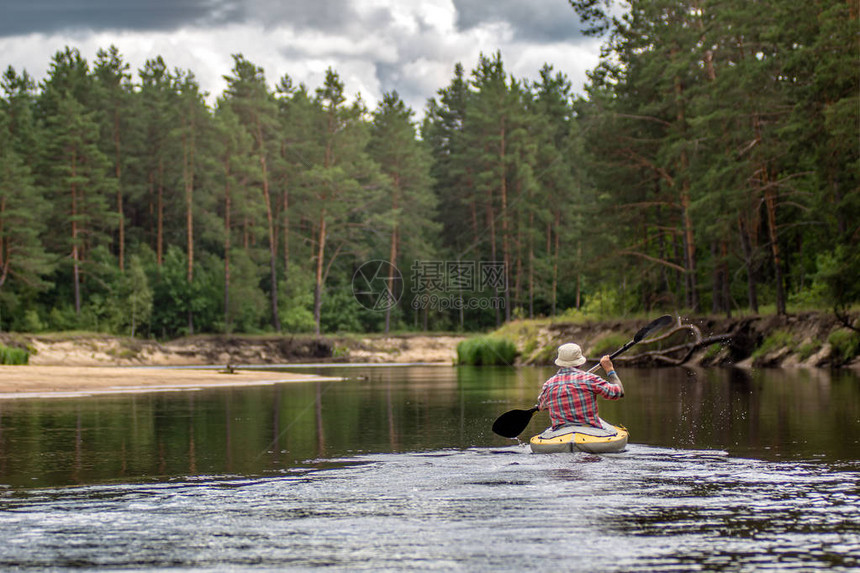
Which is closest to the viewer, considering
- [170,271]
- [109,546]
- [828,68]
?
[109,546]

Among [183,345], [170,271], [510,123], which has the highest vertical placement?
[510,123]

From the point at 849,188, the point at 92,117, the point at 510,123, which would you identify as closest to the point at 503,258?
the point at 510,123

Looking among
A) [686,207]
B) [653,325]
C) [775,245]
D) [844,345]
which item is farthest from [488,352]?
[653,325]

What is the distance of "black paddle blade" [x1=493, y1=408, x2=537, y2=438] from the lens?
44.9 feet

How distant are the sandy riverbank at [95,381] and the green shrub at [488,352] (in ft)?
49.7

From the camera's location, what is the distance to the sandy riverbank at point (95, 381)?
85.0 ft

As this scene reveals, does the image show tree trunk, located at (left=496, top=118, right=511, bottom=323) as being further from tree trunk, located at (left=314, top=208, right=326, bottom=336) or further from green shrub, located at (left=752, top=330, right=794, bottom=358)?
green shrub, located at (left=752, top=330, right=794, bottom=358)

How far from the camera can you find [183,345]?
2443 inches

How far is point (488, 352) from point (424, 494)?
41776mm

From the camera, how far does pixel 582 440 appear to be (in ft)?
39.3

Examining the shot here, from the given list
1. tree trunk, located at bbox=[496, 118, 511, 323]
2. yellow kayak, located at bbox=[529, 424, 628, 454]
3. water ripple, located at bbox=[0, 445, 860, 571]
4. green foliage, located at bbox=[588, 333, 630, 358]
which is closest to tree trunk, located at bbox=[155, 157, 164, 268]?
tree trunk, located at bbox=[496, 118, 511, 323]

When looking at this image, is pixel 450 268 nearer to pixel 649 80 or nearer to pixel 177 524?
pixel 649 80

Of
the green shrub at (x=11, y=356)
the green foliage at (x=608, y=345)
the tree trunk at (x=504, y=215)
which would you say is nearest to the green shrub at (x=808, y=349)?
the green foliage at (x=608, y=345)

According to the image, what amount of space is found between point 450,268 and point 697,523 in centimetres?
7569
